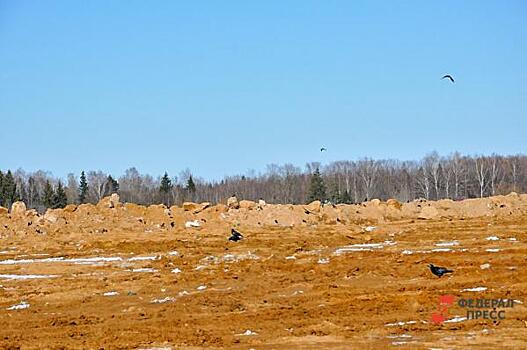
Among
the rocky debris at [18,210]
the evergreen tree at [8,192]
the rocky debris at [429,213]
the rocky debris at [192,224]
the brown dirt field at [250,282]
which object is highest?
the evergreen tree at [8,192]

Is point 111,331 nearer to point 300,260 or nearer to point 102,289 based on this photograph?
point 102,289

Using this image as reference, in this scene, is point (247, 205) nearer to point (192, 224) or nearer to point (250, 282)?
point (192, 224)

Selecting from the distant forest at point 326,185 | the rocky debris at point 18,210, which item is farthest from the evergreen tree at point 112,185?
the rocky debris at point 18,210

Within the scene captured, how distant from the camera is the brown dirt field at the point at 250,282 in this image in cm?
1146

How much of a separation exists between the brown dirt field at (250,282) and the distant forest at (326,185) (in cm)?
4048

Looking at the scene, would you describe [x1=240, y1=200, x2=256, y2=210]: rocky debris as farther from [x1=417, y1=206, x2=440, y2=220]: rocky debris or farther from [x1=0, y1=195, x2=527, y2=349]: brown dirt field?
[x1=417, y1=206, x2=440, y2=220]: rocky debris

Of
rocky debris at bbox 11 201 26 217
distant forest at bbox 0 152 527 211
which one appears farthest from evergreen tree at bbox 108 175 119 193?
rocky debris at bbox 11 201 26 217

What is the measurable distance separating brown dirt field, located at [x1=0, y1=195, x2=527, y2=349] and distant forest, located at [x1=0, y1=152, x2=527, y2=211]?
1594 inches

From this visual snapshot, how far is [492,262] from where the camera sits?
63.7ft

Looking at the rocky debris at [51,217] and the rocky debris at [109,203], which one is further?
the rocky debris at [109,203]

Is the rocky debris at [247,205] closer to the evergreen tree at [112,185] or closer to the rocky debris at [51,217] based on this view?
the rocky debris at [51,217]

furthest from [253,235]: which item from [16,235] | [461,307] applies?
[461,307]

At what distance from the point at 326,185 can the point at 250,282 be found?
78368 millimetres

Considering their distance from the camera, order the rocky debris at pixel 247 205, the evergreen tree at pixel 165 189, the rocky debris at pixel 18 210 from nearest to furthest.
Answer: the rocky debris at pixel 18 210, the rocky debris at pixel 247 205, the evergreen tree at pixel 165 189
